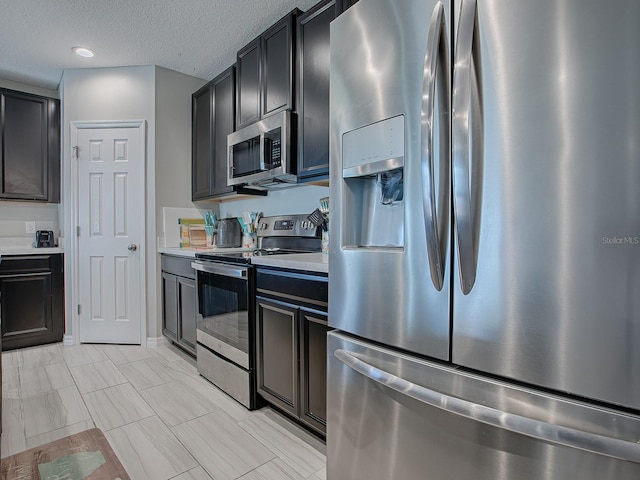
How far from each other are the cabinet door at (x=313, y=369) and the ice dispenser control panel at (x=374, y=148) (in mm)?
734

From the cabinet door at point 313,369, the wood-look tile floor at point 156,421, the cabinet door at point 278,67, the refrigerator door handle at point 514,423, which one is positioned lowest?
the wood-look tile floor at point 156,421

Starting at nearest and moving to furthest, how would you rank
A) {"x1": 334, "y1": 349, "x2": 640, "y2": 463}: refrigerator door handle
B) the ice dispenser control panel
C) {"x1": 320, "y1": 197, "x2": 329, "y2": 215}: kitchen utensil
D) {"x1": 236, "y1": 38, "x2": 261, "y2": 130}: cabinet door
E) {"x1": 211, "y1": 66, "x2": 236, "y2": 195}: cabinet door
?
{"x1": 334, "y1": 349, "x2": 640, "y2": 463}: refrigerator door handle → the ice dispenser control panel → {"x1": 320, "y1": 197, "x2": 329, "y2": 215}: kitchen utensil → {"x1": 236, "y1": 38, "x2": 261, "y2": 130}: cabinet door → {"x1": 211, "y1": 66, "x2": 236, "y2": 195}: cabinet door

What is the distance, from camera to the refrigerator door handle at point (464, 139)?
768mm

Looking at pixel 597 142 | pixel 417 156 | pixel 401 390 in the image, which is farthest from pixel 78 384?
pixel 597 142

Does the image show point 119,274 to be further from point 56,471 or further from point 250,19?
point 250,19

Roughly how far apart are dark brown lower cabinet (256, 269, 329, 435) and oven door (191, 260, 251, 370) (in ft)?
0.40

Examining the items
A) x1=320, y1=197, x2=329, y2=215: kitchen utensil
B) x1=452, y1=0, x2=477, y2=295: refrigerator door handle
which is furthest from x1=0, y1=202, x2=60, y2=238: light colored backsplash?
x1=452, y1=0, x2=477, y2=295: refrigerator door handle

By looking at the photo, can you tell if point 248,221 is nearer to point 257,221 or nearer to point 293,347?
point 257,221

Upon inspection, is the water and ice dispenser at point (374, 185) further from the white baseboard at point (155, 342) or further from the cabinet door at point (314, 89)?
the white baseboard at point (155, 342)

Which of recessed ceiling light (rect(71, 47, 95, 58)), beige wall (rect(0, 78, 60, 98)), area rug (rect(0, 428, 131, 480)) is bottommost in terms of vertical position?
area rug (rect(0, 428, 131, 480))

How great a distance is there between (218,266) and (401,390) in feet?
5.18

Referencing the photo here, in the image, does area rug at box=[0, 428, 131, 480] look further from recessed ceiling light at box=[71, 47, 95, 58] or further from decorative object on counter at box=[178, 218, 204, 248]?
recessed ceiling light at box=[71, 47, 95, 58]

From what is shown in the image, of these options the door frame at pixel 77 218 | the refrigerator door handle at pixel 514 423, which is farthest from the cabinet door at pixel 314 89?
the door frame at pixel 77 218

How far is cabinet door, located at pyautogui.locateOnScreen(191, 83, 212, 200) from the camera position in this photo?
3.19 m
